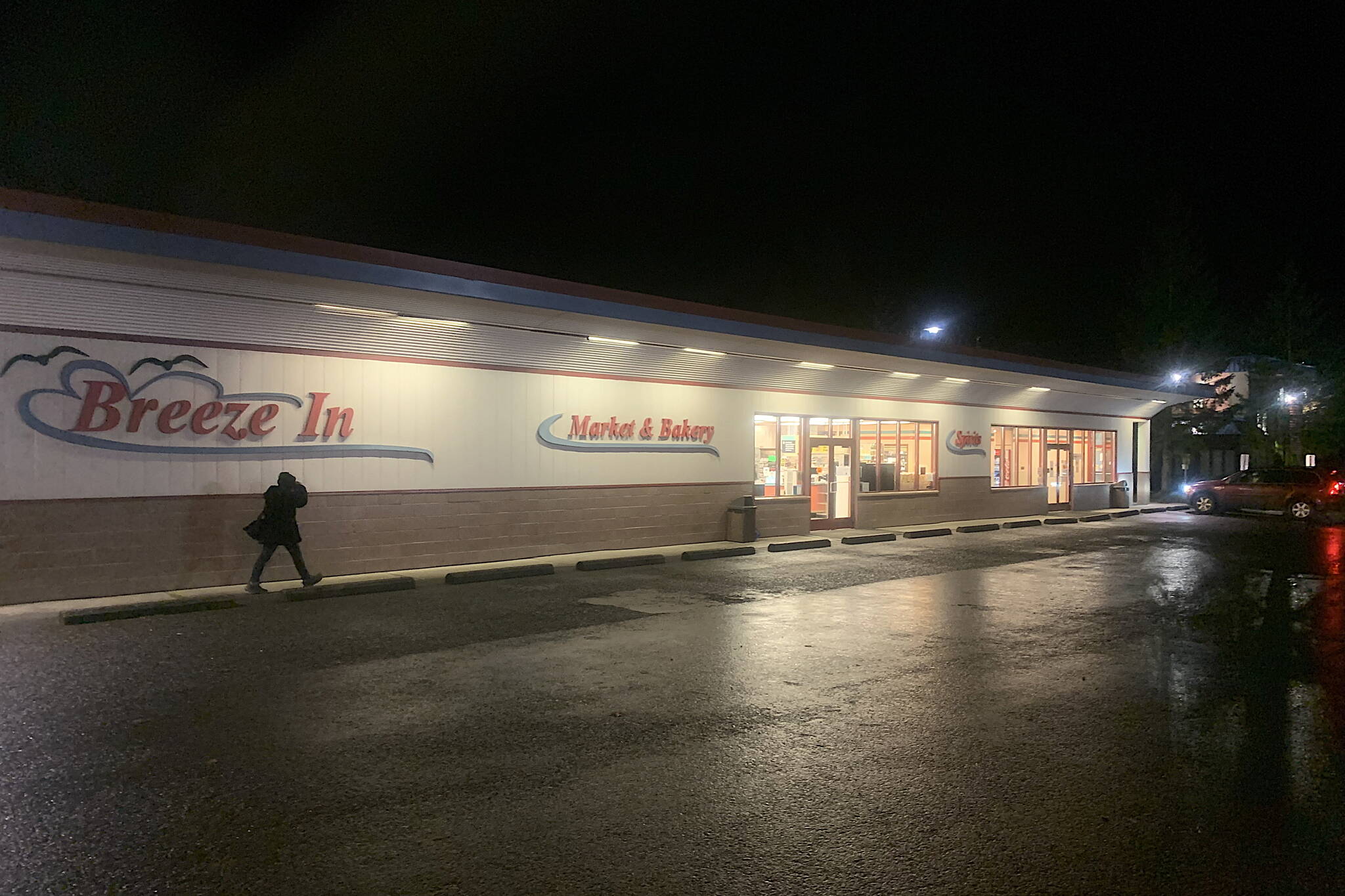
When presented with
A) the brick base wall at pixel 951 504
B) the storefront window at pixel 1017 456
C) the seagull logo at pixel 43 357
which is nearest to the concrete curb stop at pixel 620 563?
the seagull logo at pixel 43 357

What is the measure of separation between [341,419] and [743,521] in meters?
8.95

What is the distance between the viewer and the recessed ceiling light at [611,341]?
16.1m

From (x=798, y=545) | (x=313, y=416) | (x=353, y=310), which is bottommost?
(x=798, y=545)

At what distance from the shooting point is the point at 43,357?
11.3 m

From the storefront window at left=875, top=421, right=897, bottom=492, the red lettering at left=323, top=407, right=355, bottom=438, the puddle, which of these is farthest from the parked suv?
the red lettering at left=323, top=407, right=355, bottom=438

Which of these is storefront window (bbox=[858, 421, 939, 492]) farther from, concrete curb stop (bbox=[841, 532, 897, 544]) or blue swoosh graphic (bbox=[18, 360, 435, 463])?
blue swoosh graphic (bbox=[18, 360, 435, 463])

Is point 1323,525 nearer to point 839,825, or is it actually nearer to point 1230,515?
point 1230,515

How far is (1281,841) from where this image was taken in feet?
14.6

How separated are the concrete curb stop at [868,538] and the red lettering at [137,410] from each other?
13823 millimetres

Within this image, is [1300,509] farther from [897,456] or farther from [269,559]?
[269,559]

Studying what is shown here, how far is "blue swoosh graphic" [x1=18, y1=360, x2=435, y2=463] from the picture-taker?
11.4 meters

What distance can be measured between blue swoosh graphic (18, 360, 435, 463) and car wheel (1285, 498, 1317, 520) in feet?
88.6

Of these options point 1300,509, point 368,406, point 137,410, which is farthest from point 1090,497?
point 137,410

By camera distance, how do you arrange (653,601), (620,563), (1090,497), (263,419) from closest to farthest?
1. (653,601)
2. (263,419)
3. (620,563)
4. (1090,497)
